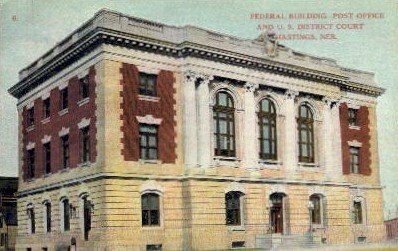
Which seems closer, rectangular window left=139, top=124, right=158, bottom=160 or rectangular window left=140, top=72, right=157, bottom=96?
rectangular window left=139, top=124, right=158, bottom=160

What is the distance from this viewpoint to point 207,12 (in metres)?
23.3

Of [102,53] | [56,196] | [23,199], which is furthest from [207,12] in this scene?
[23,199]

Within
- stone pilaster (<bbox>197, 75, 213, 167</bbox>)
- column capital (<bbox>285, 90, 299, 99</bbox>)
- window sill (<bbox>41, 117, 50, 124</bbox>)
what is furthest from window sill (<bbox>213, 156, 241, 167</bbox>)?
window sill (<bbox>41, 117, 50, 124</bbox>)

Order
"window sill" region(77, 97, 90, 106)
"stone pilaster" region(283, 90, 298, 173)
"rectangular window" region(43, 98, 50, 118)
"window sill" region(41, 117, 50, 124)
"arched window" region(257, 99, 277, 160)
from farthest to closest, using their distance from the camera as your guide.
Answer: "stone pilaster" region(283, 90, 298, 173) → "rectangular window" region(43, 98, 50, 118) → "window sill" region(41, 117, 50, 124) → "arched window" region(257, 99, 277, 160) → "window sill" region(77, 97, 90, 106)

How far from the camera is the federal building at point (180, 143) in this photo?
25.2 metres

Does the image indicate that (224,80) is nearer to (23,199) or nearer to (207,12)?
(207,12)

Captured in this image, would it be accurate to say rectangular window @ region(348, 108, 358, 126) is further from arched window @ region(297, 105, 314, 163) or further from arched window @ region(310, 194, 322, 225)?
arched window @ region(310, 194, 322, 225)

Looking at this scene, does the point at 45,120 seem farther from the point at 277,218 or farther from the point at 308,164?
the point at 308,164

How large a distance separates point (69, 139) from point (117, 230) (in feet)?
17.4

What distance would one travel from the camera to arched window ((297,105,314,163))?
3103 cm

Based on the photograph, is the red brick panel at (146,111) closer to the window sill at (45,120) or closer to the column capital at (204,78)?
the column capital at (204,78)

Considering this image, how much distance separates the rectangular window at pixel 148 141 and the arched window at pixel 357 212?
1276cm

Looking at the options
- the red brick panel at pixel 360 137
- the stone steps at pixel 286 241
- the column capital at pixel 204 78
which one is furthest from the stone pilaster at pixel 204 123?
the red brick panel at pixel 360 137

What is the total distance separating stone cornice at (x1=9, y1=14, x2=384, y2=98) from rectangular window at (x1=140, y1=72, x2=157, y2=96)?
3.42 ft
